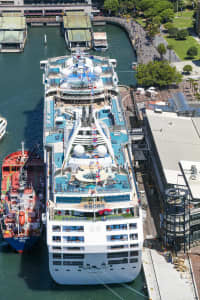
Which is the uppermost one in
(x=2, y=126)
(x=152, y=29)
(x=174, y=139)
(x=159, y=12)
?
(x=159, y=12)

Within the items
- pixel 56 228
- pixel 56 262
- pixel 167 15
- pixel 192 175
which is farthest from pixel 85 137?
pixel 167 15

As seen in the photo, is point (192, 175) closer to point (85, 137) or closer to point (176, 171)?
point (176, 171)

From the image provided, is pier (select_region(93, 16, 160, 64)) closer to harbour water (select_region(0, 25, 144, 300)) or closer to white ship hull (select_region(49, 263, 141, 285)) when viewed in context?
harbour water (select_region(0, 25, 144, 300))

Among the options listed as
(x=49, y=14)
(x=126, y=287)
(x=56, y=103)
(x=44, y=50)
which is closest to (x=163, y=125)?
(x=56, y=103)

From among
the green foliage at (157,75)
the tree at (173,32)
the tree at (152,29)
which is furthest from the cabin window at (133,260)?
the tree at (173,32)

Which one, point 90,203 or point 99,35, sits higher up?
point 90,203

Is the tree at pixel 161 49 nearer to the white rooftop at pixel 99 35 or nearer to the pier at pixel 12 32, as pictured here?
the white rooftop at pixel 99 35

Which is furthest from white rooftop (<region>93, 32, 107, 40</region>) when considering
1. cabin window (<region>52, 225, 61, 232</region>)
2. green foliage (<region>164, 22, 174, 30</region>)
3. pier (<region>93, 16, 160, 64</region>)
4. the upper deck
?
cabin window (<region>52, 225, 61, 232</region>)
